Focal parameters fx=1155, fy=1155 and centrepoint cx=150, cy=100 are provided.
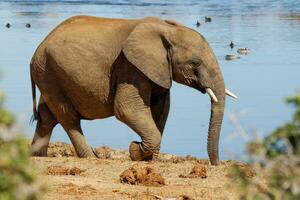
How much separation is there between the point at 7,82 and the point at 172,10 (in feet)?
70.5

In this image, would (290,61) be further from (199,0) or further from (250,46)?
(199,0)

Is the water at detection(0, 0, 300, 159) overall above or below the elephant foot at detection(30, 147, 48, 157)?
below

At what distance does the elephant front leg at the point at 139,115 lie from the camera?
12.2 meters

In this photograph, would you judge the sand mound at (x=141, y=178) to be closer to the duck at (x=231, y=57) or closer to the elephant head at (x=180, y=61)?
the elephant head at (x=180, y=61)

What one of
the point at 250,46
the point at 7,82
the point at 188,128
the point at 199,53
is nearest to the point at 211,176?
the point at 199,53

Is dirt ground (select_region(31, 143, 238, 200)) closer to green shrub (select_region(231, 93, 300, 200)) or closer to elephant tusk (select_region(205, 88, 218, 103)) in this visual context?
elephant tusk (select_region(205, 88, 218, 103))

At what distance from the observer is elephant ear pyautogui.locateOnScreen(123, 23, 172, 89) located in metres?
12.1

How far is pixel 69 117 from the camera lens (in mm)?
12898

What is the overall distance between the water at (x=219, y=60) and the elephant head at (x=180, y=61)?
1.26 feet

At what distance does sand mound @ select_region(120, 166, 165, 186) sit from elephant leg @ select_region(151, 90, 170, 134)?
113 inches

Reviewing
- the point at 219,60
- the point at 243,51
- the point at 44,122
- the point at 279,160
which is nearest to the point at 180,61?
the point at 44,122

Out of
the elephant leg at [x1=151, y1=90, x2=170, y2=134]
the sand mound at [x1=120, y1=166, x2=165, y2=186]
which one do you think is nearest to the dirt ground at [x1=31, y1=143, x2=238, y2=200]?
the sand mound at [x1=120, y1=166, x2=165, y2=186]

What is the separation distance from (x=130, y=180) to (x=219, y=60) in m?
13.2

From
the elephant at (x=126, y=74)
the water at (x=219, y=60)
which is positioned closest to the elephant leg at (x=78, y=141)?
the elephant at (x=126, y=74)
